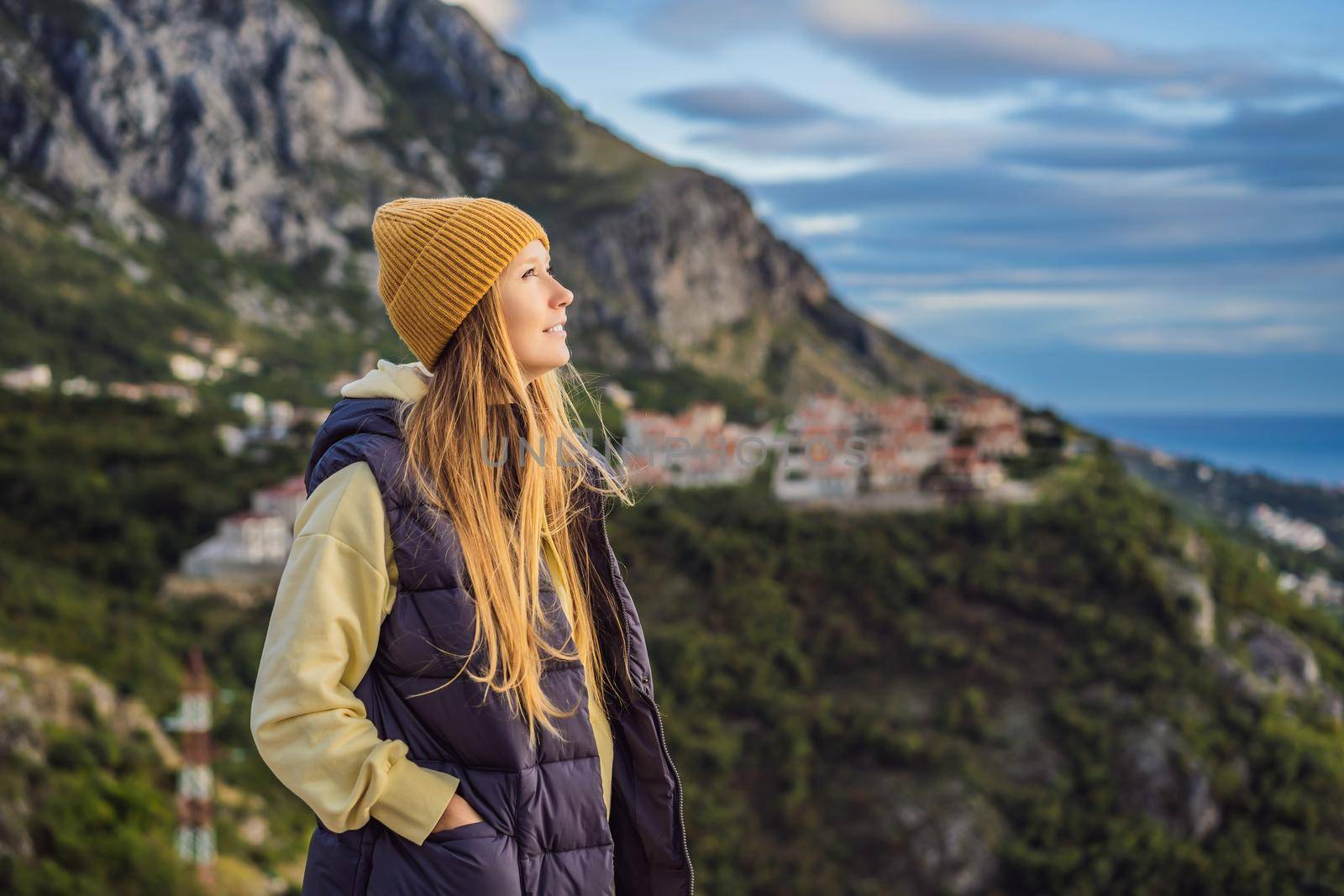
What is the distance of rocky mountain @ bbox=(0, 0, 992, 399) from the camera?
4138cm

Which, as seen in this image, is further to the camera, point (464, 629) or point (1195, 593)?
point (1195, 593)

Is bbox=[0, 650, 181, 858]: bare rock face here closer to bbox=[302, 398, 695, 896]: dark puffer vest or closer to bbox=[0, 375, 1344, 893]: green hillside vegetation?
bbox=[0, 375, 1344, 893]: green hillside vegetation

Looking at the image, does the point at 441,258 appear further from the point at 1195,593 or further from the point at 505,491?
the point at 1195,593

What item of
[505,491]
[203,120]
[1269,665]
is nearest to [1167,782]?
[1269,665]

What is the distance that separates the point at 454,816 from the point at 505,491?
1.11ft

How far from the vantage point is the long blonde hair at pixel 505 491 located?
3.83 ft

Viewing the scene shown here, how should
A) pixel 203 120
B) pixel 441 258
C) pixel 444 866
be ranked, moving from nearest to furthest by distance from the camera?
1. pixel 444 866
2. pixel 441 258
3. pixel 203 120

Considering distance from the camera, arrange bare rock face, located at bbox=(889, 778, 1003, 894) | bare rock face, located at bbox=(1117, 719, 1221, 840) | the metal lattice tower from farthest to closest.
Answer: bare rock face, located at bbox=(1117, 719, 1221, 840), bare rock face, located at bbox=(889, 778, 1003, 894), the metal lattice tower

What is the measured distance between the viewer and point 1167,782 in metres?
19.2

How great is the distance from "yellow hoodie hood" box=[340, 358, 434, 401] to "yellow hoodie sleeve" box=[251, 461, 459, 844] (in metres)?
0.14

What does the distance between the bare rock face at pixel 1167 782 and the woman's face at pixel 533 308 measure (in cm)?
2020

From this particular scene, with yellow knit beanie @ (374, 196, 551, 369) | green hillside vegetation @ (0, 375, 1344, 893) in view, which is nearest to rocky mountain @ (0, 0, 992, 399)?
green hillside vegetation @ (0, 375, 1344, 893)

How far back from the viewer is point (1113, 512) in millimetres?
23641

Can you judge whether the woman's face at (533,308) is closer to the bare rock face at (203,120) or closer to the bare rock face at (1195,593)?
the bare rock face at (1195,593)
